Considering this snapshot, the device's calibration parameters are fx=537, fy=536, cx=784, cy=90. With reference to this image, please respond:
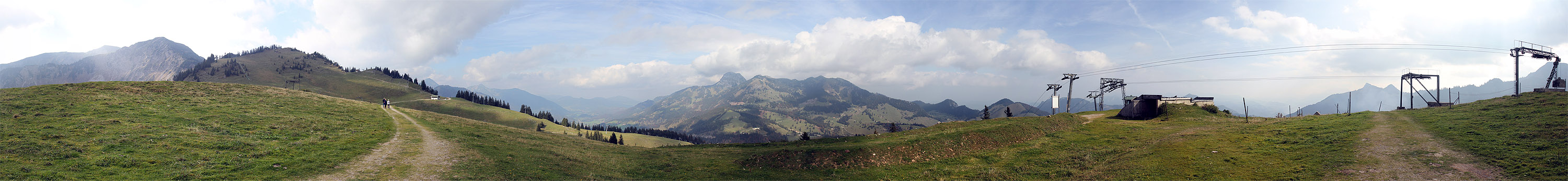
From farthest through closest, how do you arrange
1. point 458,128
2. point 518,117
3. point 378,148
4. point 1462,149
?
1. point 518,117
2. point 458,128
3. point 378,148
4. point 1462,149

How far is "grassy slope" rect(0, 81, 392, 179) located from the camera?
21297 millimetres

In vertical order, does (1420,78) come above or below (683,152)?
above

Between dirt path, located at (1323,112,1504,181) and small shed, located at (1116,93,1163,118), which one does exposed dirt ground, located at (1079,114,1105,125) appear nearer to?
small shed, located at (1116,93,1163,118)

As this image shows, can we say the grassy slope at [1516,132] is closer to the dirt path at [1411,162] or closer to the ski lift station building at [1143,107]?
the dirt path at [1411,162]

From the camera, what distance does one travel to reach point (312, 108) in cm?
4853

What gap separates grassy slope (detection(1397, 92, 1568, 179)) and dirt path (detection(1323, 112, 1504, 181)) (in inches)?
20.6

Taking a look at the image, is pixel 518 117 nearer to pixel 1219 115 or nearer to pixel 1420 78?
pixel 1219 115

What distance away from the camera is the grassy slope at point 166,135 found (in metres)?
21.3

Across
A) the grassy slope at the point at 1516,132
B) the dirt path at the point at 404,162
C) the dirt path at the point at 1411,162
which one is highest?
the grassy slope at the point at 1516,132

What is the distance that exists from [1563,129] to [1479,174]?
8.19m

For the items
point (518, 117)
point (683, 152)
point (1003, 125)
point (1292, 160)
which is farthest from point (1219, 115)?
point (518, 117)

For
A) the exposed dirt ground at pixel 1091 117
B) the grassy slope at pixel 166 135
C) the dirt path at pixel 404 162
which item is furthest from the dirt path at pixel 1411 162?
the grassy slope at pixel 166 135

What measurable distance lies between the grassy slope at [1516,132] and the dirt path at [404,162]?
134 ft

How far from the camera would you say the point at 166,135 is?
28.0 meters
